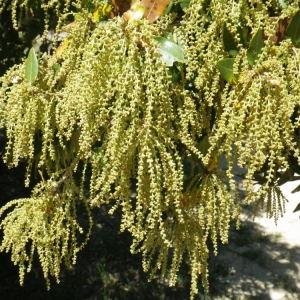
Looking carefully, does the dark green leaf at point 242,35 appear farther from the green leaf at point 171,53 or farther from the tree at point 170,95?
the green leaf at point 171,53

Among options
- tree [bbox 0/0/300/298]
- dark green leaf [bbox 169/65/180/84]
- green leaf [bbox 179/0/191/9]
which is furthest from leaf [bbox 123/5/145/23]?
green leaf [bbox 179/0/191/9]

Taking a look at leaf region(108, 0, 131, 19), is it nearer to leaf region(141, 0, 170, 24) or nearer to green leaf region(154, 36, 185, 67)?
leaf region(141, 0, 170, 24)

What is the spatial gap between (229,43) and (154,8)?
0.77 ft

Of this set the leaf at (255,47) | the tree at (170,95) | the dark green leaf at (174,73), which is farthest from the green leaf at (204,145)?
the leaf at (255,47)

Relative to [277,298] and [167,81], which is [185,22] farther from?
[277,298]

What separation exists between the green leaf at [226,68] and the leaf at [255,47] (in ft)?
0.16

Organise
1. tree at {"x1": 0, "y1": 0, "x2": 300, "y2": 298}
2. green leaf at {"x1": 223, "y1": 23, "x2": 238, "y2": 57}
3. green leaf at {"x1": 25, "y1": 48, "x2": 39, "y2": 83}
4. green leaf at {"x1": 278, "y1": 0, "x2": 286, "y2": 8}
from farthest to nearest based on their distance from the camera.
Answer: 1. green leaf at {"x1": 25, "y1": 48, "x2": 39, "y2": 83}
2. green leaf at {"x1": 278, "y1": 0, "x2": 286, "y2": 8}
3. green leaf at {"x1": 223, "y1": 23, "x2": 238, "y2": 57}
4. tree at {"x1": 0, "y1": 0, "x2": 300, "y2": 298}

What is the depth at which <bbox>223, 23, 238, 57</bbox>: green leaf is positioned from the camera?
1.24m

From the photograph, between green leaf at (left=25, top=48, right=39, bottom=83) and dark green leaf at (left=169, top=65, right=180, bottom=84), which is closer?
dark green leaf at (left=169, top=65, right=180, bottom=84)

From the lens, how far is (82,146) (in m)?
1.23

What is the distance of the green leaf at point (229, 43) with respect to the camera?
4.08 ft

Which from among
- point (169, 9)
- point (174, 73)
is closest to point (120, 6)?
point (169, 9)

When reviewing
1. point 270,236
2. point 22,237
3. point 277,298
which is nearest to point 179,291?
point 277,298

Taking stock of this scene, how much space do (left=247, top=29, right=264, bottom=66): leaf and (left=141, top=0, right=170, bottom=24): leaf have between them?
0.28 metres
